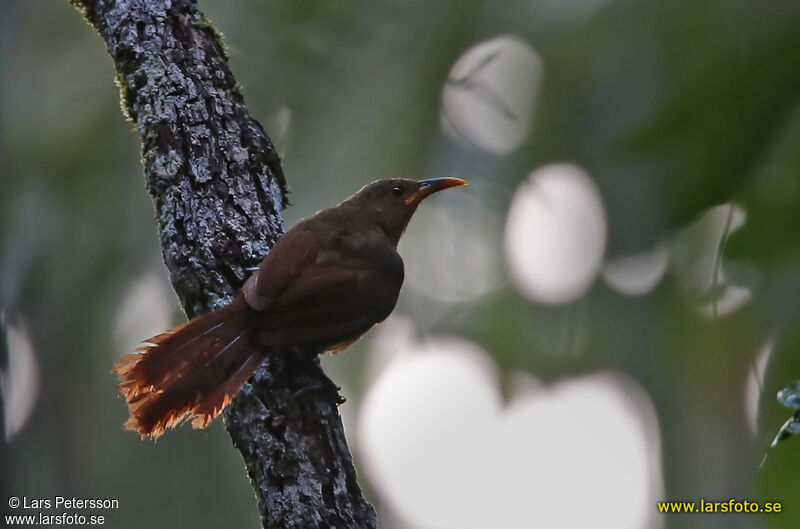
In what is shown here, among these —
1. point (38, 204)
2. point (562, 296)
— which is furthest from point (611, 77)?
point (38, 204)

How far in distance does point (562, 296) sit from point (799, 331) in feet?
11.5

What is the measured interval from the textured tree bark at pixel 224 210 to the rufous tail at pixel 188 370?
71mm

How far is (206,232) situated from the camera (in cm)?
302

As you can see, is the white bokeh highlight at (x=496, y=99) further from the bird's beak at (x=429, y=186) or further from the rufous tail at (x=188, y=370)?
the rufous tail at (x=188, y=370)

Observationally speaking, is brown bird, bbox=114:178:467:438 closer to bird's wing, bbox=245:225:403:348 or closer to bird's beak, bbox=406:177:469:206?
bird's wing, bbox=245:225:403:348

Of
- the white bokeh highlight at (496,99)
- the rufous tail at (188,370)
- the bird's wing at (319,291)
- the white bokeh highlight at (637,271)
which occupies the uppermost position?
the white bokeh highlight at (496,99)

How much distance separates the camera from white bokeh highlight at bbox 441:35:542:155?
21.5 feet

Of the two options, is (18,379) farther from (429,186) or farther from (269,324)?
(269,324)

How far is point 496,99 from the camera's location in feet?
21.1

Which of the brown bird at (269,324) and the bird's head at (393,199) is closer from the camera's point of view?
the brown bird at (269,324)

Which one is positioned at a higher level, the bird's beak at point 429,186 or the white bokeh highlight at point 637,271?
the white bokeh highlight at point 637,271

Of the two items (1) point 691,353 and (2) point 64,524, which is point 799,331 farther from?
(2) point 64,524

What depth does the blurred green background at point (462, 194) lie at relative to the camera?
159 inches

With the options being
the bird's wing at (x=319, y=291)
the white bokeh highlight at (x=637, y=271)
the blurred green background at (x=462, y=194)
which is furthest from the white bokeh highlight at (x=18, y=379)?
the white bokeh highlight at (x=637, y=271)
